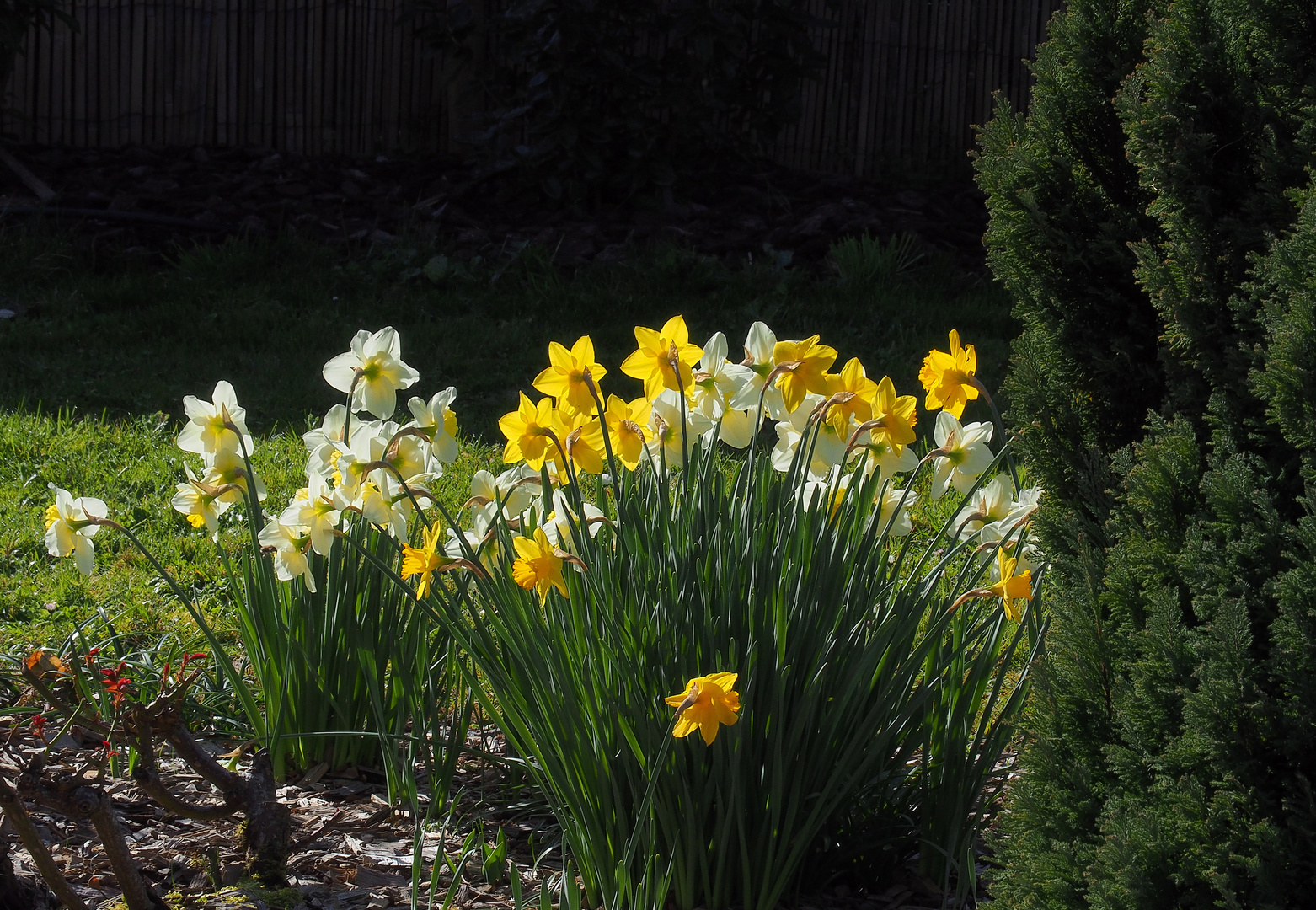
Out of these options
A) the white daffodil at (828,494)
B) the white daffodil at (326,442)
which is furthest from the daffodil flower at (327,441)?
the white daffodil at (828,494)

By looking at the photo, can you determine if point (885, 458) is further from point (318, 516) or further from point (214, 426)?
point (214, 426)

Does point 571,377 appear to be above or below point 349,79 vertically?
below

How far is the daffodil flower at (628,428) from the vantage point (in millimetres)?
1834

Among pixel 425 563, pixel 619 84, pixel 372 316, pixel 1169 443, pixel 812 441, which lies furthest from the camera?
pixel 619 84

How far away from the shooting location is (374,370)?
6.79ft

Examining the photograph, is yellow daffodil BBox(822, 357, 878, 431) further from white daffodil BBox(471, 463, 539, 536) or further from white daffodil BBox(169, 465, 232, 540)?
white daffodil BBox(169, 465, 232, 540)

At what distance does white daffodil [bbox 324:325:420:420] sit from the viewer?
6.76 feet

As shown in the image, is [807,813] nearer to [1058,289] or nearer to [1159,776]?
[1159,776]

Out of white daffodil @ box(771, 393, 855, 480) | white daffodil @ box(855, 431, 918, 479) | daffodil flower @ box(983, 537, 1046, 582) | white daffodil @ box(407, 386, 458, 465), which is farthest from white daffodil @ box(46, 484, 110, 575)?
daffodil flower @ box(983, 537, 1046, 582)

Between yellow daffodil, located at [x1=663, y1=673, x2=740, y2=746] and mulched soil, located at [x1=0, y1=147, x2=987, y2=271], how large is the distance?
16.8ft

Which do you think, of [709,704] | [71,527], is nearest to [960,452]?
[709,704]

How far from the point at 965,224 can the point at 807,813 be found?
594cm

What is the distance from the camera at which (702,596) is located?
1.66 m

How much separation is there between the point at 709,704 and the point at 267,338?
4508mm
